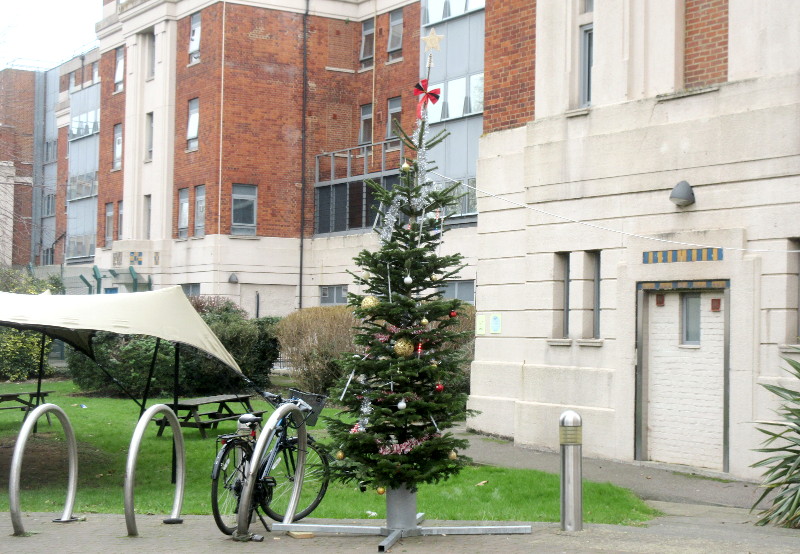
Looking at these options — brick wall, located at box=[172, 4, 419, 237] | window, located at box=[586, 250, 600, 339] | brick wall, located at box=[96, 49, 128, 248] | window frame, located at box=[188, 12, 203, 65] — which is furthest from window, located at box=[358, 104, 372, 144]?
window, located at box=[586, 250, 600, 339]

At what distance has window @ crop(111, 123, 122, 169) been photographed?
146 feet

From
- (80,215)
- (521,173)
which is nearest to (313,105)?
(80,215)

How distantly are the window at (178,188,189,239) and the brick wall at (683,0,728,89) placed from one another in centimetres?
2697

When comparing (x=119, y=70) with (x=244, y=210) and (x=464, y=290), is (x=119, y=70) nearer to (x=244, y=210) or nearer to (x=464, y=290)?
(x=244, y=210)

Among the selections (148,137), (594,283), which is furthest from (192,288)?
(594,283)

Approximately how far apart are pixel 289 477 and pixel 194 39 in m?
31.3

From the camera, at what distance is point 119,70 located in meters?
44.9

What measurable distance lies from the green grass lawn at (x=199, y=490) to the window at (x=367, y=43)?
953 inches

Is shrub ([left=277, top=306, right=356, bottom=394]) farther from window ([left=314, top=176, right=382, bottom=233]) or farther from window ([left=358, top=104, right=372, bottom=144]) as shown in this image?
window ([left=358, top=104, right=372, bottom=144])

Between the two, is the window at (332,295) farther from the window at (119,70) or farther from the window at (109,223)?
the window at (119,70)

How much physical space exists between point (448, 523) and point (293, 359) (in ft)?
49.9

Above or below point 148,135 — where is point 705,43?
below

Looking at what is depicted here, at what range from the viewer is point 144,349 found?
24625 millimetres

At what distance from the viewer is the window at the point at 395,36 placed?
3897cm
